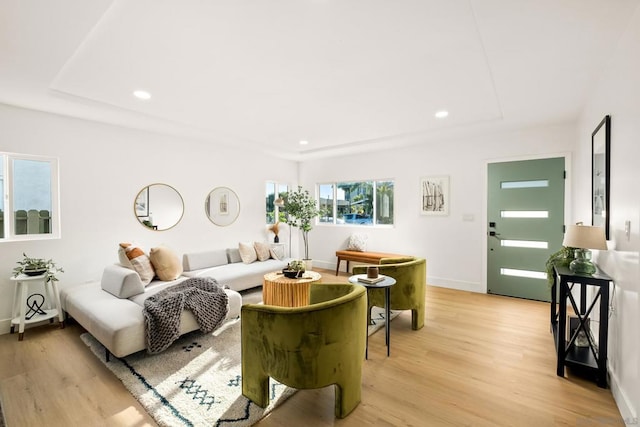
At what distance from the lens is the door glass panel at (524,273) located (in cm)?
417

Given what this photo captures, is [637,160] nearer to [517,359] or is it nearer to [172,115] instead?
[517,359]

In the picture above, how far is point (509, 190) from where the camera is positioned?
14.3 ft

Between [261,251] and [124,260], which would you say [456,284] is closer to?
[261,251]

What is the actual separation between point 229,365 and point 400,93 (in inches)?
118

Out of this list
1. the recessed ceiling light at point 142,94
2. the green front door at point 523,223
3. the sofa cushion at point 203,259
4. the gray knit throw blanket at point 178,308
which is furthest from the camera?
the sofa cushion at point 203,259

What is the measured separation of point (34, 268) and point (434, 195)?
5.33 meters

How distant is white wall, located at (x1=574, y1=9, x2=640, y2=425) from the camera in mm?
1757

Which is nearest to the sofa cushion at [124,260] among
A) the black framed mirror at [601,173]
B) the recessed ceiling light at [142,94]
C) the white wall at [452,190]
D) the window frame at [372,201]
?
the recessed ceiling light at [142,94]

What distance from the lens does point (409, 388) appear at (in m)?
2.21

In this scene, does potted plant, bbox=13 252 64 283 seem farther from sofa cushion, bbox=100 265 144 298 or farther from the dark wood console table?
the dark wood console table

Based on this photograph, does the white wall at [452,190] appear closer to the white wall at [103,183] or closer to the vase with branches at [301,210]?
the vase with branches at [301,210]

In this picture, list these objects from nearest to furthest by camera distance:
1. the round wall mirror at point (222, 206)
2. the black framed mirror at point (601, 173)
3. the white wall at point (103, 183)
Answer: the black framed mirror at point (601, 173), the white wall at point (103, 183), the round wall mirror at point (222, 206)

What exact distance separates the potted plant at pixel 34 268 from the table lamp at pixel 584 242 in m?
4.96

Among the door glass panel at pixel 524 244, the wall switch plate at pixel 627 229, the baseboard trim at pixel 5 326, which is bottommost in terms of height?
the baseboard trim at pixel 5 326
